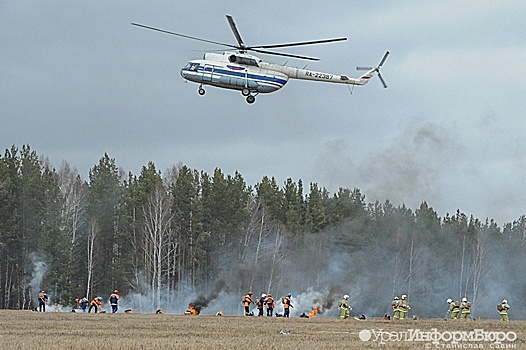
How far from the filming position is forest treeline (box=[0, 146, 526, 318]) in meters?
78.4

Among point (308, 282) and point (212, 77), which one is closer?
point (212, 77)

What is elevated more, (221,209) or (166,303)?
(221,209)

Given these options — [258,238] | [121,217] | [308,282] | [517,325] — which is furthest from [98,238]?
[517,325]

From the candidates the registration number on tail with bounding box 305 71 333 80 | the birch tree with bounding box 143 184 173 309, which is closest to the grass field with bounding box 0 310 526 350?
the registration number on tail with bounding box 305 71 333 80

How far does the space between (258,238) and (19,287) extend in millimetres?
21182

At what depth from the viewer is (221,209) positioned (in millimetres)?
84188

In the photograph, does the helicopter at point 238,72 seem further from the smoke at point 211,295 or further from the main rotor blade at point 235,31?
the smoke at point 211,295

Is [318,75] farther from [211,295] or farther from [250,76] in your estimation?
[211,295]

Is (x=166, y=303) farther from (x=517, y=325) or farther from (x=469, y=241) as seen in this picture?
(x=517, y=325)

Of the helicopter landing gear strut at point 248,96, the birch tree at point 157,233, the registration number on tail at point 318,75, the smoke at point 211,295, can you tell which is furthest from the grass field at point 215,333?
the birch tree at point 157,233

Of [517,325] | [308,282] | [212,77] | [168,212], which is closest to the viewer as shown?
[517,325]

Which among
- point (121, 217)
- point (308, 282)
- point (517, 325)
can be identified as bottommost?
point (517, 325)

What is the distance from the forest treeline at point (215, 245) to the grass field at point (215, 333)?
106ft

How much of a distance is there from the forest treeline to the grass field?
106 ft
